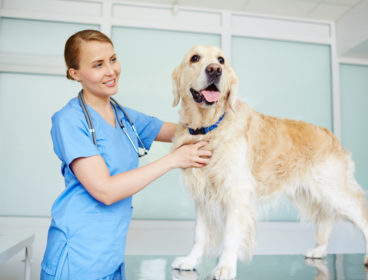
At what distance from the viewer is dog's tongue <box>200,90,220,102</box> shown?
1435 mm

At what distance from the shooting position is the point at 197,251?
5.04ft

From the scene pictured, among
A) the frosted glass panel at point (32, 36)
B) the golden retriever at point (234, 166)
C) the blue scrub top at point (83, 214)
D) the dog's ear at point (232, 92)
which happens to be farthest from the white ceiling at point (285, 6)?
the blue scrub top at point (83, 214)

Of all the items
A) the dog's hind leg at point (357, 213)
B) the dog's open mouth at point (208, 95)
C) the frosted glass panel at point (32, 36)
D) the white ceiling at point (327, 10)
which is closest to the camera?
the dog's open mouth at point (208, 95)

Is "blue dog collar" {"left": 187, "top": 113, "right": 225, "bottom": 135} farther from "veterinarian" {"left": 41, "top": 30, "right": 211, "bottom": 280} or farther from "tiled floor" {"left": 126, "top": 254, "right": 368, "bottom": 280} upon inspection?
"tiled floor" {"left": 126, "top": 254, "right": 368, "bottom": 280}

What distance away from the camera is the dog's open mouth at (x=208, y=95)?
1.43 meters

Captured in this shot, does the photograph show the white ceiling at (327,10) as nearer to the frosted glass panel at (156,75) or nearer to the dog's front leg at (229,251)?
the frosted glass panel at (156,75)

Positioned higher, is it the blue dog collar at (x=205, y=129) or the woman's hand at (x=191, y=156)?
the blue dog collar at (x=205, y=129)

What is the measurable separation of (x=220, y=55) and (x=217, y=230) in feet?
3.02

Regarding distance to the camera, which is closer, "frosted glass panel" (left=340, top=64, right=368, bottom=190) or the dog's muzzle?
the dog's muzzle

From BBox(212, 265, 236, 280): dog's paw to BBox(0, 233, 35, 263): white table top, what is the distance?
952 mm

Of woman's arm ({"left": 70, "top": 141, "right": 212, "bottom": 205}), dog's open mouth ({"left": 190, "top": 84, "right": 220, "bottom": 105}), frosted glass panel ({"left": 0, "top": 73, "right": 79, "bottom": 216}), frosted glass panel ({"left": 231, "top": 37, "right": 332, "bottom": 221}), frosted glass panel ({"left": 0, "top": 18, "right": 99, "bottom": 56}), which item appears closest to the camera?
woman's arm ({"left": 70, "top": 141, "right": 212, "bottom": 205})

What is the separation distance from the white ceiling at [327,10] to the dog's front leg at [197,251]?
2635 millimetres

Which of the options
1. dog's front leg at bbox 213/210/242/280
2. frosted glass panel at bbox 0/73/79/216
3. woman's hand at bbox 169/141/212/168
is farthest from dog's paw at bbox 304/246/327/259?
frosted glass panel at bbox 0/73/79/216

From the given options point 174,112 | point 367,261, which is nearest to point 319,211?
point 367,261
